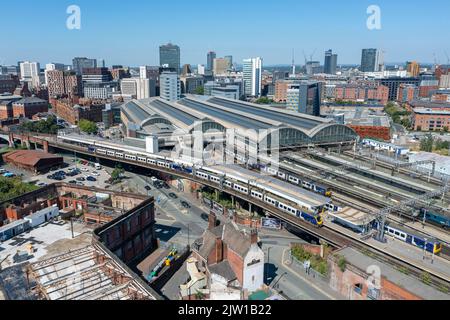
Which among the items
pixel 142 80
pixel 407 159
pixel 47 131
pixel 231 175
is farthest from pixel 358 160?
pixel 142 80

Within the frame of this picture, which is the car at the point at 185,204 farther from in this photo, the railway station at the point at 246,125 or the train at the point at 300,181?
the railway station at the point at 246,125

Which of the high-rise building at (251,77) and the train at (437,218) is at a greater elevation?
the high-rise building at (251,77)

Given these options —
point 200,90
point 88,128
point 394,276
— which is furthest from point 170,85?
point 394,276

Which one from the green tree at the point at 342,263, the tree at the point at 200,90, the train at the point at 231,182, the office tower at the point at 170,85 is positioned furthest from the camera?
the tree at the point at 200,90

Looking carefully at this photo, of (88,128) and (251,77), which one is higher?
(251,77)

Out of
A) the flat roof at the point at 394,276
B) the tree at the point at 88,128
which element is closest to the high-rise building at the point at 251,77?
the tree at the point at 88,128

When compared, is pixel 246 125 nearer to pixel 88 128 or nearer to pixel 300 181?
pixel 300 181
